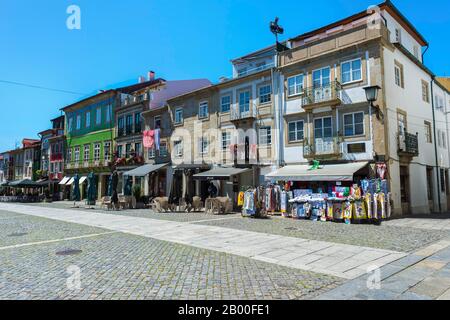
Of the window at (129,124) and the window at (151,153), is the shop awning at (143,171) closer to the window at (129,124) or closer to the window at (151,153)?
the window at (151,153)

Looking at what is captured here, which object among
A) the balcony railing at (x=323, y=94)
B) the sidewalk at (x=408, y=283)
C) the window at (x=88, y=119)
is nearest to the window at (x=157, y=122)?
the window at (x=88, y=119)

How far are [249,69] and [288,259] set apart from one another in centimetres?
2318

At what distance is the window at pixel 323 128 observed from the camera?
1894 cm

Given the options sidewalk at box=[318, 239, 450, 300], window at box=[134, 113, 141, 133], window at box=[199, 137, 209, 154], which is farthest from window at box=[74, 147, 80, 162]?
sidewalk at box=[318, 239, 450, 300]

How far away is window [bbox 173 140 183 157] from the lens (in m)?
28.6

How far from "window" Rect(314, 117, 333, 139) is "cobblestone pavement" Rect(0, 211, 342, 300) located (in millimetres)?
13129

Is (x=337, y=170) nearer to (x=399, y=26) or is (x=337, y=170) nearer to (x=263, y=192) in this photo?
(x=263, y=192)

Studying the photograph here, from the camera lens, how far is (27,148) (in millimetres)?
54500

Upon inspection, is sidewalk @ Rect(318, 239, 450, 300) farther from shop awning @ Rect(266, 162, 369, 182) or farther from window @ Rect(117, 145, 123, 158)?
window @ Rect(117, 145, 123, 158)

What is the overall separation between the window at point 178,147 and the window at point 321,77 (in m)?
13.4

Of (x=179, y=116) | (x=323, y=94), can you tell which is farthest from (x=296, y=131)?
(x=179, y=116)

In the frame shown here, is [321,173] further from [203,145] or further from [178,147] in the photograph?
[178,147]

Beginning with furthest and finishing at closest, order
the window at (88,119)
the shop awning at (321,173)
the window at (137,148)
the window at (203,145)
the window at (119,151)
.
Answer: the window at (88,119) → the window at (119,151) → the window at (137,148) → the window at (203,145) → the shop awning at (321,173)

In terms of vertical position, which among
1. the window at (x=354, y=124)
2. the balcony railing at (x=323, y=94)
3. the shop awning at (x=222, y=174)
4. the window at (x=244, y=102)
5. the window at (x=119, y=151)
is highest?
the window at (x=244, y=102)
